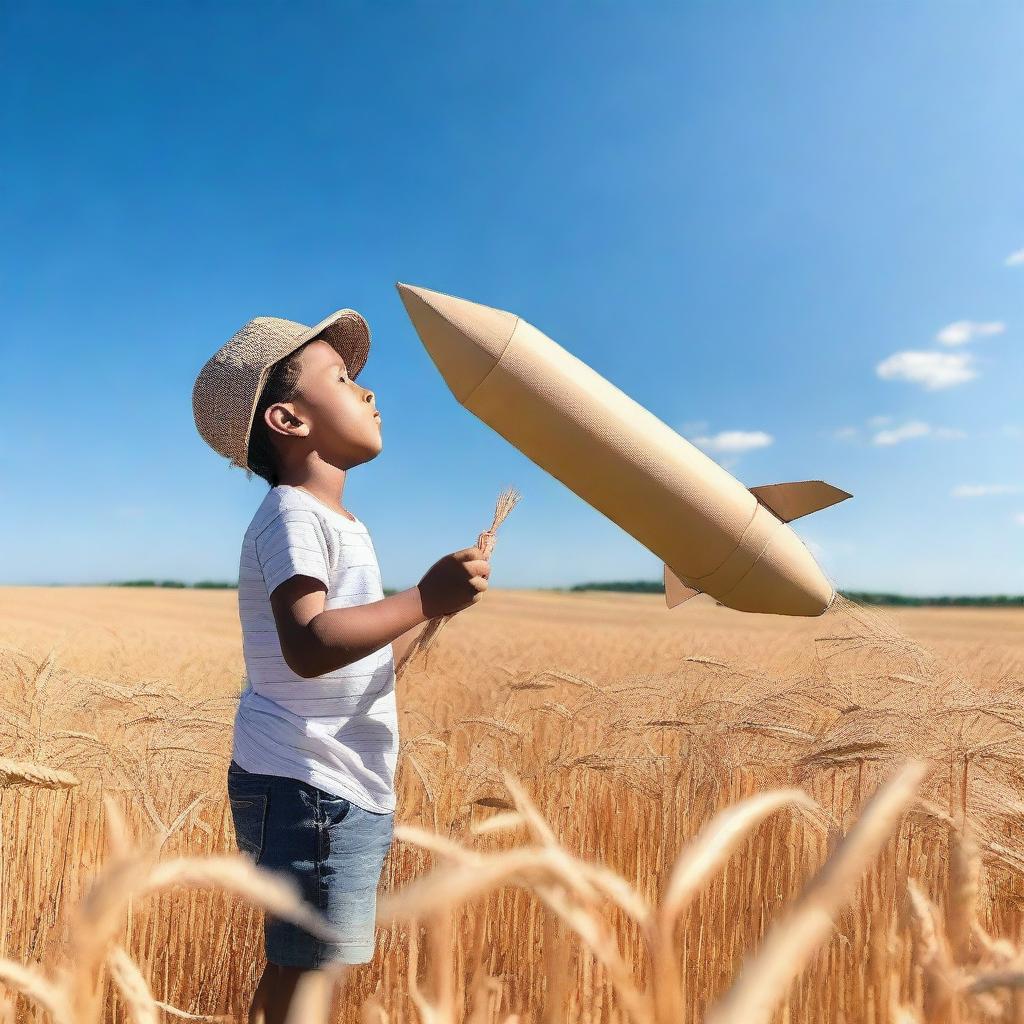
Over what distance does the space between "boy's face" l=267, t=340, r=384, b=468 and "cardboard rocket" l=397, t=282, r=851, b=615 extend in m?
0.73

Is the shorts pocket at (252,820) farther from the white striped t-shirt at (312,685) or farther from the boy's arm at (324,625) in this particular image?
the boy's arm at (324,625)

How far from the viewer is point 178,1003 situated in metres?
2.62

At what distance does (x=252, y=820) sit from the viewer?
1739mm

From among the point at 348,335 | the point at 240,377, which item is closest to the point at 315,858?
the point at 240,377

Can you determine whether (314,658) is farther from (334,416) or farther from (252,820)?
(334,416)

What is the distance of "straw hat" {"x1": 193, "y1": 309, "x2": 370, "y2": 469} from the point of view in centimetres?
200

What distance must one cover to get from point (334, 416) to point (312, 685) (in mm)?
602

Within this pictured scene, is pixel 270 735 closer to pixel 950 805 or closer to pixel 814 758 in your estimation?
pixel 814 758

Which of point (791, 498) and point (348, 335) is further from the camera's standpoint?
point (791, 498)

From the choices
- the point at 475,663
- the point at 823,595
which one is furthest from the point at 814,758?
the point at 475,663

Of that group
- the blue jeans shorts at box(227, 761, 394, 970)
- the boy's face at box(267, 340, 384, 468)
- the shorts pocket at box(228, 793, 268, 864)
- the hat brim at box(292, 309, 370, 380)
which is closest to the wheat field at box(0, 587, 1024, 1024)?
the blue jeans shorts at box(227, 761, 394, 970)

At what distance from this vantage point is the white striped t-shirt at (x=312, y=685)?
1.71 metres

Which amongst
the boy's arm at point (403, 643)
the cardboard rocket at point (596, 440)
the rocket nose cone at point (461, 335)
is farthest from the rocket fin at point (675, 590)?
the boy's arm at point (403, 643)

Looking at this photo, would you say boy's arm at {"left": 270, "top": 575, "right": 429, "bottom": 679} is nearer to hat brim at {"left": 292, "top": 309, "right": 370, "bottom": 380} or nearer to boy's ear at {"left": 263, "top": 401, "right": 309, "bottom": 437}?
boy's ear at {"left": 263, "top": 401, "right": 309, "bottom": 437}
